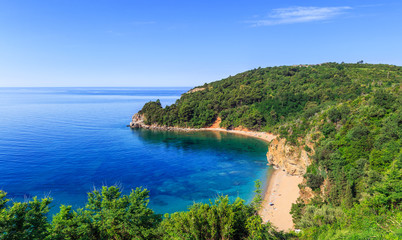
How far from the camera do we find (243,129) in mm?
92125

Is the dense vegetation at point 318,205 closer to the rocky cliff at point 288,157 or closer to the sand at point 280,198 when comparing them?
the rocky cliff at point 288,157

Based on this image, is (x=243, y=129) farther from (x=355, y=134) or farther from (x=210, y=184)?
(x=355, y=134)

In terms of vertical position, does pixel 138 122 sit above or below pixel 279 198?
above

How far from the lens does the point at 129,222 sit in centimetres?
1741

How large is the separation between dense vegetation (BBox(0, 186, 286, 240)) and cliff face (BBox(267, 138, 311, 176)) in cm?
2959

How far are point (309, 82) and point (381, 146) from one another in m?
84.8

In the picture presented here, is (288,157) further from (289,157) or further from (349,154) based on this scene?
(349,154)

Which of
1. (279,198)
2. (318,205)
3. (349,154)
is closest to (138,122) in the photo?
(279,198)

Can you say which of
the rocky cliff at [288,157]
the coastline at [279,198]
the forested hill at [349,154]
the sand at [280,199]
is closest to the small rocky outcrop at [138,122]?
the forested hill at [349,154]

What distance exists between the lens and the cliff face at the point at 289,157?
42.3 meters

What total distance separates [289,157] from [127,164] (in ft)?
127

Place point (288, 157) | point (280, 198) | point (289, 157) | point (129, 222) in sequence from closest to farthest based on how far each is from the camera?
point (129, 222)
point (280, 198)
point (289, 157)
point (288, 157)

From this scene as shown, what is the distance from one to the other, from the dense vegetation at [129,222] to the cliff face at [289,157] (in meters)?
29.6

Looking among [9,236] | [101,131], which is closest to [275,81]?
[101,131]
